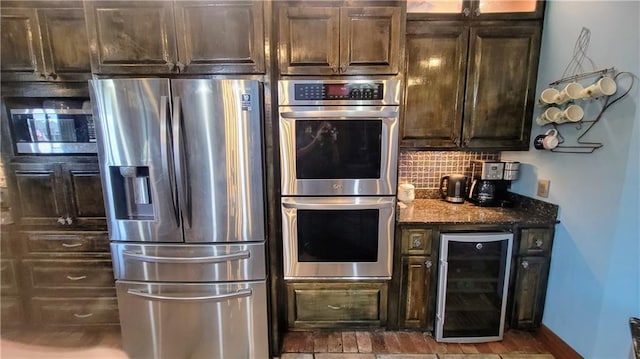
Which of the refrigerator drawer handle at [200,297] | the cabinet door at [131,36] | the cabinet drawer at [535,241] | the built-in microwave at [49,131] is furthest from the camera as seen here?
the cabinet drawer at [535,241]

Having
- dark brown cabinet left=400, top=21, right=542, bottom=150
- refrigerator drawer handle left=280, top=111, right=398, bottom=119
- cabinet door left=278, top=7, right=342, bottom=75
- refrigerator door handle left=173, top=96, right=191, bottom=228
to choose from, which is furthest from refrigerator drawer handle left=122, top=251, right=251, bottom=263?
dark brown cabinet left=400, top=21, right=542, bottom=150

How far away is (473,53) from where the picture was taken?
6.69ft

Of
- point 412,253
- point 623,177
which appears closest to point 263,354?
point 412,253

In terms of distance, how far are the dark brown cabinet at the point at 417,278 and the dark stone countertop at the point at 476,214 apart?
10 centimetres

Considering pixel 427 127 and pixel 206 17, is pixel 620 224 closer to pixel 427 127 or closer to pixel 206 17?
pixel 427 127

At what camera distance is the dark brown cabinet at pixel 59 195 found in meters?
1.86

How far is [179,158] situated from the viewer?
1.54 metres

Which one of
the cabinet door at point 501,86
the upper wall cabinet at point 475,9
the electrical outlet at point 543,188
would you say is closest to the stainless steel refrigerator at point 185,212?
the upper wall cabinet at point 475,9

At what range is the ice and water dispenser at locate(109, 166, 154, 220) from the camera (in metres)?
1.64

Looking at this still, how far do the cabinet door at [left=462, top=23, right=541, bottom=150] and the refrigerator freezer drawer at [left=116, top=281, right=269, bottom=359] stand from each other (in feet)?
6.45

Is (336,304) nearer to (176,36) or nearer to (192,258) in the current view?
(192,258)

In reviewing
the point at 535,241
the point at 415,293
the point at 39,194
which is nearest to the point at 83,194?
the point at 39,194

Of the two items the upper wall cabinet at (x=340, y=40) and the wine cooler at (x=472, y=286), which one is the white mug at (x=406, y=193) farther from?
the upper wall cabinet at (x=340, y=40)

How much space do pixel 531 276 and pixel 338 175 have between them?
1.56 metres
